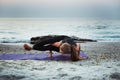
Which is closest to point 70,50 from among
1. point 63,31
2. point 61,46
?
point 61,46

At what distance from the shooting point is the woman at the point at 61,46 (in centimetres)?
643

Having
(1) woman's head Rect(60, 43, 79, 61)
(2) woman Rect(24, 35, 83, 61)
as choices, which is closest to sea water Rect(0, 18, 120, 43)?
(2) woman Rect(24, 35, 83, 61)

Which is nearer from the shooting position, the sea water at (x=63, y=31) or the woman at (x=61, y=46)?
the woman at (x=61, y=46)

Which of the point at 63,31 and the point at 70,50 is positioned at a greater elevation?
the point at 70,50

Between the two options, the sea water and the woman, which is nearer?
the woman

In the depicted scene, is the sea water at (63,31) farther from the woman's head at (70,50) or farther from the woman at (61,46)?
the woman's head at (70,50)

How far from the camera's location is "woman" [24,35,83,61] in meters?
6.43

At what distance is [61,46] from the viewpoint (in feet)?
21.4

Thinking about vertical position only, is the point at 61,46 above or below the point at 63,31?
above

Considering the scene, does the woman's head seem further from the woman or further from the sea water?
the sea water

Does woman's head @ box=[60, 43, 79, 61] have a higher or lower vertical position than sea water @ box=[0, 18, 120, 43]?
higher

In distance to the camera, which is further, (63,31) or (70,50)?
(63,31)

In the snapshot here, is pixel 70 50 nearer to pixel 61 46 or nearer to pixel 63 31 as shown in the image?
pixel 61 46

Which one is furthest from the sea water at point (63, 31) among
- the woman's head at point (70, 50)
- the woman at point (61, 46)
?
the woman's head at point (70, 50)
